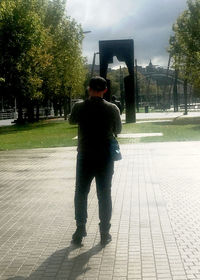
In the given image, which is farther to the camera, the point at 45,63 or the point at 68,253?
the point at 45,63

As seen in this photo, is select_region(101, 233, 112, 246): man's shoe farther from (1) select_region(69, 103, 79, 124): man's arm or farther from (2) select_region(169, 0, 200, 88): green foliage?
(2) select_region(169, 0, 200, 88): green foliage

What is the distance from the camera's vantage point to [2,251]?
18.8 ft

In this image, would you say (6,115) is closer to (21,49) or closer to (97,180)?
(21,49)

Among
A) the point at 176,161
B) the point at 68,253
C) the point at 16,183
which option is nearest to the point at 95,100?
the point at 68,253

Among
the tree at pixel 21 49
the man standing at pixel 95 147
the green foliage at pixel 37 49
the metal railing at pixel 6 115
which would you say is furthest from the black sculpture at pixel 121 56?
the metal railing at pixel 6 115

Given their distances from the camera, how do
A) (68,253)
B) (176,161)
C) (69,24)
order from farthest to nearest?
(69,24) < (176,161) < (68,253)

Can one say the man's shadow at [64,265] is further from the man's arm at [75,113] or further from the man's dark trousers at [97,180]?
the man's arm at [75,113]

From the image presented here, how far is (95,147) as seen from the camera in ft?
19.6

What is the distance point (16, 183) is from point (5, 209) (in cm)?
284

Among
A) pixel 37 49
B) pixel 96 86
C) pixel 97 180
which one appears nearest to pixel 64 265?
pixel 97 180

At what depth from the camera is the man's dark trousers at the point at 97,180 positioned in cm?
600

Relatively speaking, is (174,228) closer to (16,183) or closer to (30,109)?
(16,183)

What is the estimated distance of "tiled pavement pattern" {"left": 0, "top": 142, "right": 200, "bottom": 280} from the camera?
16.4 feet

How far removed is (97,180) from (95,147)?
39 cm
